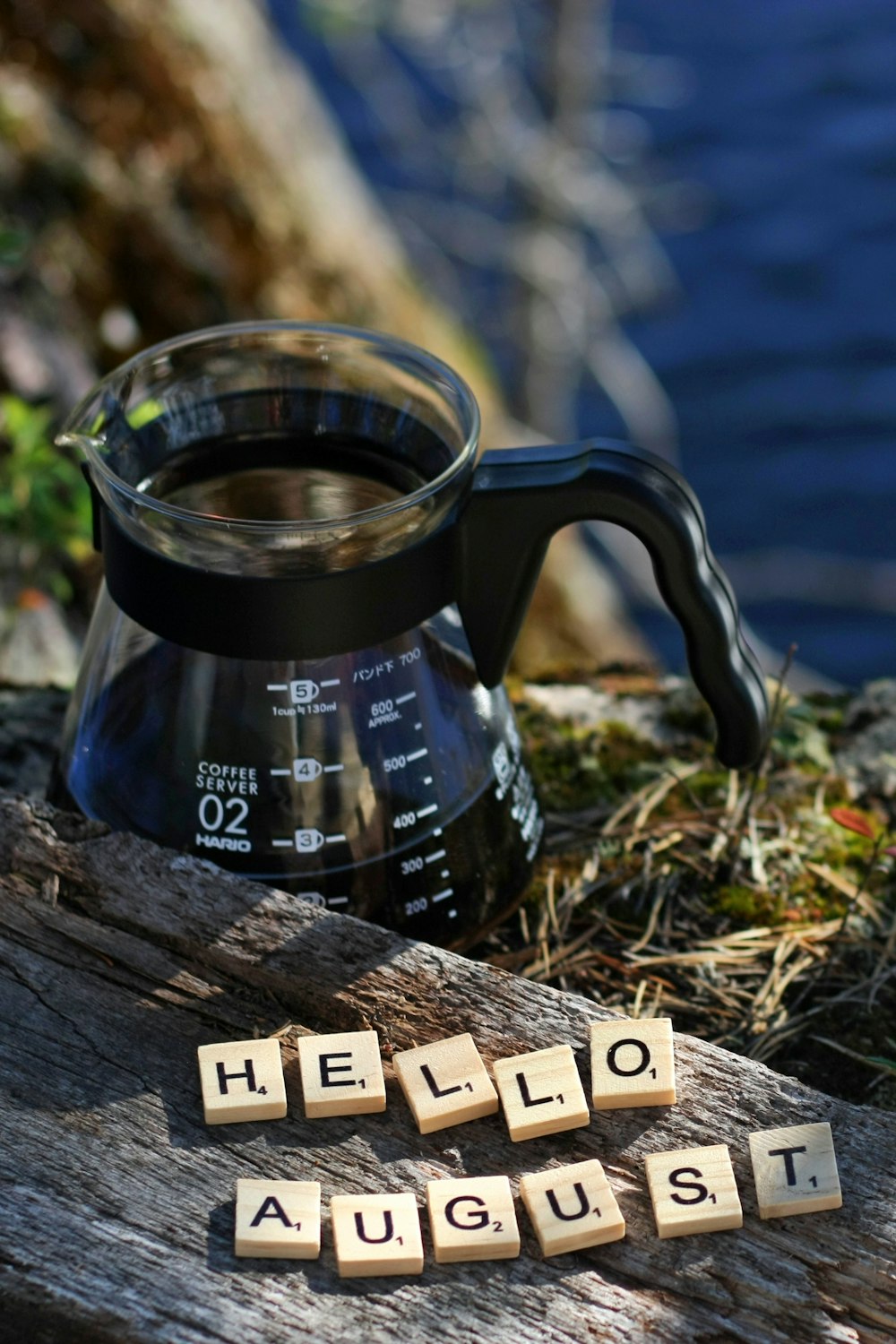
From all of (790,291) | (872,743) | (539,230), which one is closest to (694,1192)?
(872,743)

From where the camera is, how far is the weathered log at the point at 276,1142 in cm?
127

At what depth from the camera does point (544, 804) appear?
2.16m

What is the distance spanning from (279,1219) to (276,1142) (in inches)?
4.6

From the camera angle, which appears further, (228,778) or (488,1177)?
(228,778)

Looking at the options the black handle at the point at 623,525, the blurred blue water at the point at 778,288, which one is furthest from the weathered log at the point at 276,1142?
the blurred blue water at the point at 778,288

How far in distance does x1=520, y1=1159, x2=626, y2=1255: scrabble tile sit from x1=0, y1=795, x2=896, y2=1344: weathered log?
0.02 metres

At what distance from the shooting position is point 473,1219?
52.5 inches

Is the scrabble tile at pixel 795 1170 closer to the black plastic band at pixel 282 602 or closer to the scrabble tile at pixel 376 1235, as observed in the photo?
the scrabble tile at pixel 376 1235

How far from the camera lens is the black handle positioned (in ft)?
5.10

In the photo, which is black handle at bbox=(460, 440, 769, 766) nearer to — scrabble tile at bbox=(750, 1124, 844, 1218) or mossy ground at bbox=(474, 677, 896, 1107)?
mossy ground at bbox=(474, 677, 896, 1107)

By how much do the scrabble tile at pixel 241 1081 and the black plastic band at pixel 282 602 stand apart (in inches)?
18.0

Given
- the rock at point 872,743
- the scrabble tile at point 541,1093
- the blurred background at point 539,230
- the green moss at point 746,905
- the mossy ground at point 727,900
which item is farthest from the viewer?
the blurred background at point 539,230

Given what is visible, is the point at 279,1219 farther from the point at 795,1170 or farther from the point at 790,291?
the point at 790,291

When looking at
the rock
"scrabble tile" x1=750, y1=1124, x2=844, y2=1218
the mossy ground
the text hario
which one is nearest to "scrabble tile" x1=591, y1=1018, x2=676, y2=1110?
"scrabble tile" x1=750, y1=1124, x2=844, y2=1218
